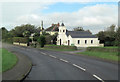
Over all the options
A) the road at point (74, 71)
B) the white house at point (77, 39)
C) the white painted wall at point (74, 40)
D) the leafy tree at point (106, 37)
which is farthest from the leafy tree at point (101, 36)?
the road at point (74, 71)

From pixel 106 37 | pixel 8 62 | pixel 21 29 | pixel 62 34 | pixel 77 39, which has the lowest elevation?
pixel 8 62

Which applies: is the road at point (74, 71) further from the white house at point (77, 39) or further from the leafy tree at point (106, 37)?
the leafy tree at point (106, 37)

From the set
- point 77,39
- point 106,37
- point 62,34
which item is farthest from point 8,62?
point 106,37

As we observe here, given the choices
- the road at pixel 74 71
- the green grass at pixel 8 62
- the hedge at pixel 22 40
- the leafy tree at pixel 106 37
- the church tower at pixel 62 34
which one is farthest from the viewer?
the hedge at pixel 22 40

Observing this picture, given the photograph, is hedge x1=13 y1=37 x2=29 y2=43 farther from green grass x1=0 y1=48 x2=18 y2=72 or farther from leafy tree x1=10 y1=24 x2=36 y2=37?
green grass x1=0 y1=48 x2=18 y2=72

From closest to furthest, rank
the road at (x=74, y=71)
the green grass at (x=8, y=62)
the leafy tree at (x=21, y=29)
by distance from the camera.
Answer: the road at (x=74, y=71) < the green grass at (x=8, y=62) < the leafy tree at (x=21, y=29)

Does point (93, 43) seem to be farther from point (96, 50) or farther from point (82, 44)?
point (96, 50)

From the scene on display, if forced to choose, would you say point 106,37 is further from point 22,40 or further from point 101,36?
point 22,40

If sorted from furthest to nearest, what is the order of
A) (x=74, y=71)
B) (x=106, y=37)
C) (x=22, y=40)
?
(x=22, y=40)
(x=106, y=37)
(x=74, y=71)

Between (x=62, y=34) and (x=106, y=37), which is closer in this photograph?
(x=62, y=34)

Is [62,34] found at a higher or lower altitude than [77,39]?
higher

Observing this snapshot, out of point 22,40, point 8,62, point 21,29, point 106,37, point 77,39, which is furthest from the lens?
point 21,29

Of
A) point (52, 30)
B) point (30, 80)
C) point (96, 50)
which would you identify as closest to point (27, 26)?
point (52, 30)

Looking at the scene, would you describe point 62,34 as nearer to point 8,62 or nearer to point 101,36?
point 101,36
